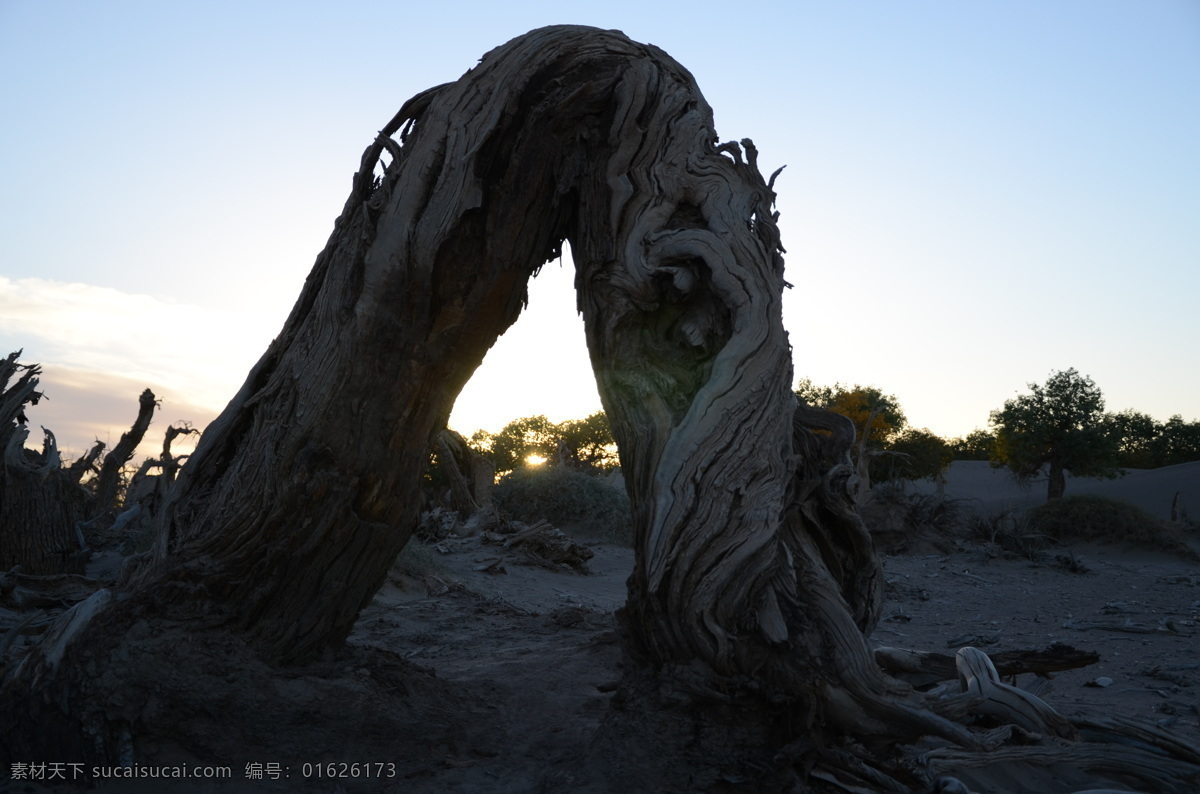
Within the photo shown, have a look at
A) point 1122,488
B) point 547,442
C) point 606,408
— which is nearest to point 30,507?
point 606,408

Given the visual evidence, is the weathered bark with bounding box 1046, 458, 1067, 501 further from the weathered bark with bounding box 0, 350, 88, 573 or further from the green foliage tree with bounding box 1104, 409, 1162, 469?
the weathered bark with bounding box 0, 350, 88, 573

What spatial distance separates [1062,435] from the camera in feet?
88.3

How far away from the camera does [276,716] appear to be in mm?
3334

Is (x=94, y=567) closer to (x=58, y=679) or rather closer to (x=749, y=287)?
(x=58, y=679)

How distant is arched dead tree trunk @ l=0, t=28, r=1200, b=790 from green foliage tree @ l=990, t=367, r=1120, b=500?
26.6 meters

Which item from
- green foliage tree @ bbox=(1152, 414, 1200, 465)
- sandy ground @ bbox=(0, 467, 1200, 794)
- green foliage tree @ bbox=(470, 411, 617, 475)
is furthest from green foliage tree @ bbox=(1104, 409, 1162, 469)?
sandy ground @ bbox=(0, 467, 1200, 794)

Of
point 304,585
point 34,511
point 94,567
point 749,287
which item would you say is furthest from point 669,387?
point 94,567

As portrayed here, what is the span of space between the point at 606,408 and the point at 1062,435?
91.2 ft

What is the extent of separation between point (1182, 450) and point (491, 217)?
152 feet

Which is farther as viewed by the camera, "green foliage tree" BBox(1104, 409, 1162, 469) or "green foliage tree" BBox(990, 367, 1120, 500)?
"green foliage tree" BBox(1104, 409, 1162, 469)

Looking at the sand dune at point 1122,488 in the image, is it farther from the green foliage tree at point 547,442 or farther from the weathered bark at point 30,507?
the weathered bark at point 30,507

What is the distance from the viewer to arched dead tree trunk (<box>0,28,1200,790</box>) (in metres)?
3.14

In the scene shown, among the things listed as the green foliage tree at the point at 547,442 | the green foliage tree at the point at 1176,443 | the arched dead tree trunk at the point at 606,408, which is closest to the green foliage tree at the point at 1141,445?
the green foliage tree at the point at 1176,443

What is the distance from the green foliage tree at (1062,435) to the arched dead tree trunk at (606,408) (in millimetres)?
26629
